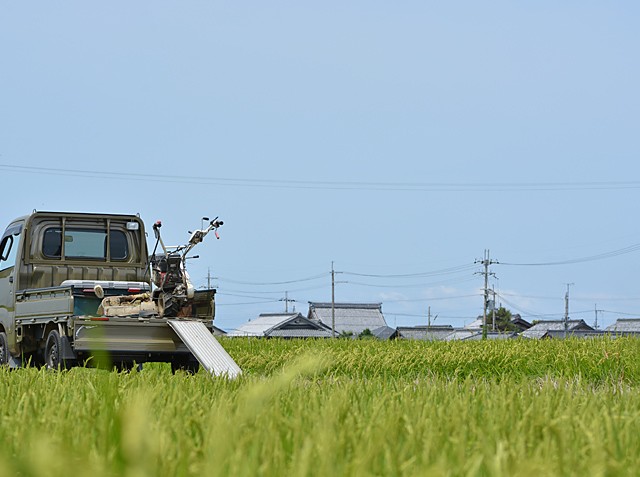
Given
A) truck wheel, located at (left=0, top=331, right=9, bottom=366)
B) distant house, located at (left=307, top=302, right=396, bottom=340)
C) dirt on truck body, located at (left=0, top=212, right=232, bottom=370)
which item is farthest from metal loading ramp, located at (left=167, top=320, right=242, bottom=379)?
distant house, located at (left=307, top=302, right=396, bottom=340)

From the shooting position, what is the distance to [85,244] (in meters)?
16.6

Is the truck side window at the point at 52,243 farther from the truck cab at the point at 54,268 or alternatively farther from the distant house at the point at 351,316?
the distant house at the point at 351,316

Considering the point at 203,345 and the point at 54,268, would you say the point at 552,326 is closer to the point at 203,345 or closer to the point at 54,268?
the point at 54,268

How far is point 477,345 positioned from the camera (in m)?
18.9

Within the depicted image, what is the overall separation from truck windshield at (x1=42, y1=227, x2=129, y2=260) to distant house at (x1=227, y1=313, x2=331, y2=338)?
8125 centimetres

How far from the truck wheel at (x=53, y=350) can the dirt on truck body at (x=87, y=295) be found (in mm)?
16

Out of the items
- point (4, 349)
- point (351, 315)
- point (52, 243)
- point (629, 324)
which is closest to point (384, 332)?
point (351, 315)

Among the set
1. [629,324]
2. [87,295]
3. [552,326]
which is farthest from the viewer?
[552,326]

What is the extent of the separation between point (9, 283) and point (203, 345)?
493 centimetres

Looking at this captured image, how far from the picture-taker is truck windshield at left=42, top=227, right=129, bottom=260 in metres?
16.3

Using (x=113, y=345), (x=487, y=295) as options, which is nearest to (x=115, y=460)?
(x=113, y=345)

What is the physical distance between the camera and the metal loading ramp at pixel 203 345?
505 inches

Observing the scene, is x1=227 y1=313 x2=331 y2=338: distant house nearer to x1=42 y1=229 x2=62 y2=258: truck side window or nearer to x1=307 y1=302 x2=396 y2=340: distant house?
x1=307 y1=302 x2=396 y2=340: distant house

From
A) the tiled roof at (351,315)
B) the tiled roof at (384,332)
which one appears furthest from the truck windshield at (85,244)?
the tiled roof at (351,315)
